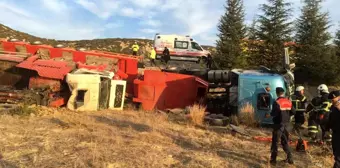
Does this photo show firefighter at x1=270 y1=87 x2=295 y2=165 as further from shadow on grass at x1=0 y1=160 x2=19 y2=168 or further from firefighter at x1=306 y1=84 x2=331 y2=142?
shadow on grass at x1=0 y1=160 x2=19 y2=168

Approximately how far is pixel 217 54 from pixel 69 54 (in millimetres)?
13155

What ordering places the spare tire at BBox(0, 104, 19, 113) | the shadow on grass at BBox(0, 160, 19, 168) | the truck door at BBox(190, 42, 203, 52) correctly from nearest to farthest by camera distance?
the shadow on grass at BBox(0, 160, 19, 168), the spare tire at BBox(0, 104, 19, 113), the truck door at BBox(190, 42, 203, 52)

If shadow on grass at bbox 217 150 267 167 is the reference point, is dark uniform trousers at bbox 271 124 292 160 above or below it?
above

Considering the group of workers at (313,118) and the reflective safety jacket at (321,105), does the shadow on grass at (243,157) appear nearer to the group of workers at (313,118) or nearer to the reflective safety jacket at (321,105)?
the group of workers at (313,118)

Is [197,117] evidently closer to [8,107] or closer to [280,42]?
[8,107]

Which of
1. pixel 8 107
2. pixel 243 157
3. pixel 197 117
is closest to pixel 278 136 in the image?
pixel 243 157

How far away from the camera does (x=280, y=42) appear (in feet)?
75.0

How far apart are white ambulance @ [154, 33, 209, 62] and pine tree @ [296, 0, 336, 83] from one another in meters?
6.95

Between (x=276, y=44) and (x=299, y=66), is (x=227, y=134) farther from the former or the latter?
(x=299, y=66)

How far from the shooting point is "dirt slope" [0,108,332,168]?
581 centimetres

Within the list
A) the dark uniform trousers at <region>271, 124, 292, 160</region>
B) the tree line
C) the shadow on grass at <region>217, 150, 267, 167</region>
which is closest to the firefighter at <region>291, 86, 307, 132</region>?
the shadow on grass at <region>217, 150, 267, 167</region>

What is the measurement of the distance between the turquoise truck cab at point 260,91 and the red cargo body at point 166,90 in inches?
73.5

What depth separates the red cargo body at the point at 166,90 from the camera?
12.1 m

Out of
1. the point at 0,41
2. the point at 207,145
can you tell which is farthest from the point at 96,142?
the point at 0,41
